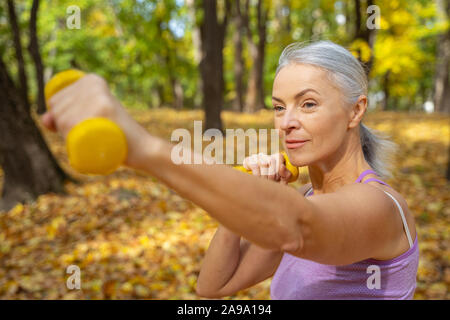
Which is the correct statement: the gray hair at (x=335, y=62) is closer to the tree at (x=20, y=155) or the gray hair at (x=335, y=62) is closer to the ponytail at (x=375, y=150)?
the ponytail at (x=375, y=150)

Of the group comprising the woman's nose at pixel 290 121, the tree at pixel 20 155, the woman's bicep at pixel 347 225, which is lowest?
the tree at pixel 20 155

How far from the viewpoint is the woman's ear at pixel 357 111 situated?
4.24 ft

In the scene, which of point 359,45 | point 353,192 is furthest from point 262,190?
point 359,45

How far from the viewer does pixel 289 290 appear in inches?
62.8

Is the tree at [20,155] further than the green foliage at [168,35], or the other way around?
the green foliage at [168,35]

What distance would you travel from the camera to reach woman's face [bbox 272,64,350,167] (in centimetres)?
118

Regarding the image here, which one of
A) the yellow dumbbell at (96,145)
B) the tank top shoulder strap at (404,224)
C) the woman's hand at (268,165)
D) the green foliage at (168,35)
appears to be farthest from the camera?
the green foliage at (168,35)

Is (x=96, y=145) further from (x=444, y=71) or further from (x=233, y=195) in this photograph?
(x=444, y=71)

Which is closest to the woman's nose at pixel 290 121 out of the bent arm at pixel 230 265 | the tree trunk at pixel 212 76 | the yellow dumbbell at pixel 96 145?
the bent arm at pixel 230 265

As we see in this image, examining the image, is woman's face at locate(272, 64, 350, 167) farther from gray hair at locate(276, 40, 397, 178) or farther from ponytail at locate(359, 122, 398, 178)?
ponytail at locate(359, 122, 398, 178)

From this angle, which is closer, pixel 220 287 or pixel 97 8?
pixel 220 287
